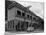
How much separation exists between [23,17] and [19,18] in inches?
7.5

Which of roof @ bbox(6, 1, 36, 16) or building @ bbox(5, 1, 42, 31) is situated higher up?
roof @ bbox(6, 1, 36, 16)

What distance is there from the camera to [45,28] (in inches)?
112

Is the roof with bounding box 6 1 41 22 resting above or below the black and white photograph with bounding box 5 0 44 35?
above

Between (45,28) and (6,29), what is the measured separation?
1.79 m

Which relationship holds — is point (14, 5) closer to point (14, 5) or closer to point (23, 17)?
point (14, 5)

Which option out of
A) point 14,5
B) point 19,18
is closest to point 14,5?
point 14,5

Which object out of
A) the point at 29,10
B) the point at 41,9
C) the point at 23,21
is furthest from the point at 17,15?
the point at 41,9

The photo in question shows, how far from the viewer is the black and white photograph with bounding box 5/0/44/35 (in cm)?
274

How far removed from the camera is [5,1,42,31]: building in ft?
8.99

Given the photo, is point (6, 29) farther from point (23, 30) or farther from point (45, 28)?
point (45, 28)

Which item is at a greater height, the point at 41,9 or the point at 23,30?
the point at 41,9

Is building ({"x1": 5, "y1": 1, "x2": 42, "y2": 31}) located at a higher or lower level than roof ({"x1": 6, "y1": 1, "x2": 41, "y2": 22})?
lower

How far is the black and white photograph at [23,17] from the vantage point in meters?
2.74

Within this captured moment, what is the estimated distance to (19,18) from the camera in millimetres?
2779
